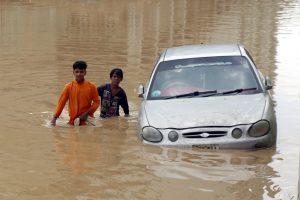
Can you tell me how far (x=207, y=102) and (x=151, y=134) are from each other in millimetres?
926

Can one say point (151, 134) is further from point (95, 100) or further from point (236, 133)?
point (95, 100)

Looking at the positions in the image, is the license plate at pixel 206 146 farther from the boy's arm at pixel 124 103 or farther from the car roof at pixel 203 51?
the boy's arm at pixel 124 103

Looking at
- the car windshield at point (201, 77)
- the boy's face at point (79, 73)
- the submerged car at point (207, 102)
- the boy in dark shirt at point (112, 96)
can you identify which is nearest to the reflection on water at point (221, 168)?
the submerged car at point (207, 102)

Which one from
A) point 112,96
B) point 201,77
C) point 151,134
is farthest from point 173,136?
point 112,96

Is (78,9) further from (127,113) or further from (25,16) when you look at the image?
(127,113)

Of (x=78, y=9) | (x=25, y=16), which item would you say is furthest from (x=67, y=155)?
(x=78, y=9)

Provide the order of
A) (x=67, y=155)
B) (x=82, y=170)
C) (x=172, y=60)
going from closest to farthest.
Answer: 1. (x=82, y=170)
2. (x=67, y=155)
3. (x=172, y=60)

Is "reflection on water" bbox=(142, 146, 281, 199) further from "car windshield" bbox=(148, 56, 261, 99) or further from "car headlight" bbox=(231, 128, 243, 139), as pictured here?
"car windshield" bbox=(148, 56, 261, 99)

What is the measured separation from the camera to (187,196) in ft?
22.4

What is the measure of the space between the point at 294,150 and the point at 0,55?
12766mm

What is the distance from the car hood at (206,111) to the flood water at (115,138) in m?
0.38

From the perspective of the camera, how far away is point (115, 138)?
9.73 metres

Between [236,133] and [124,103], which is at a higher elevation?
[236,133]

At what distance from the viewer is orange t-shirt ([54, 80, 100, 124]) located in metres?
9.91
